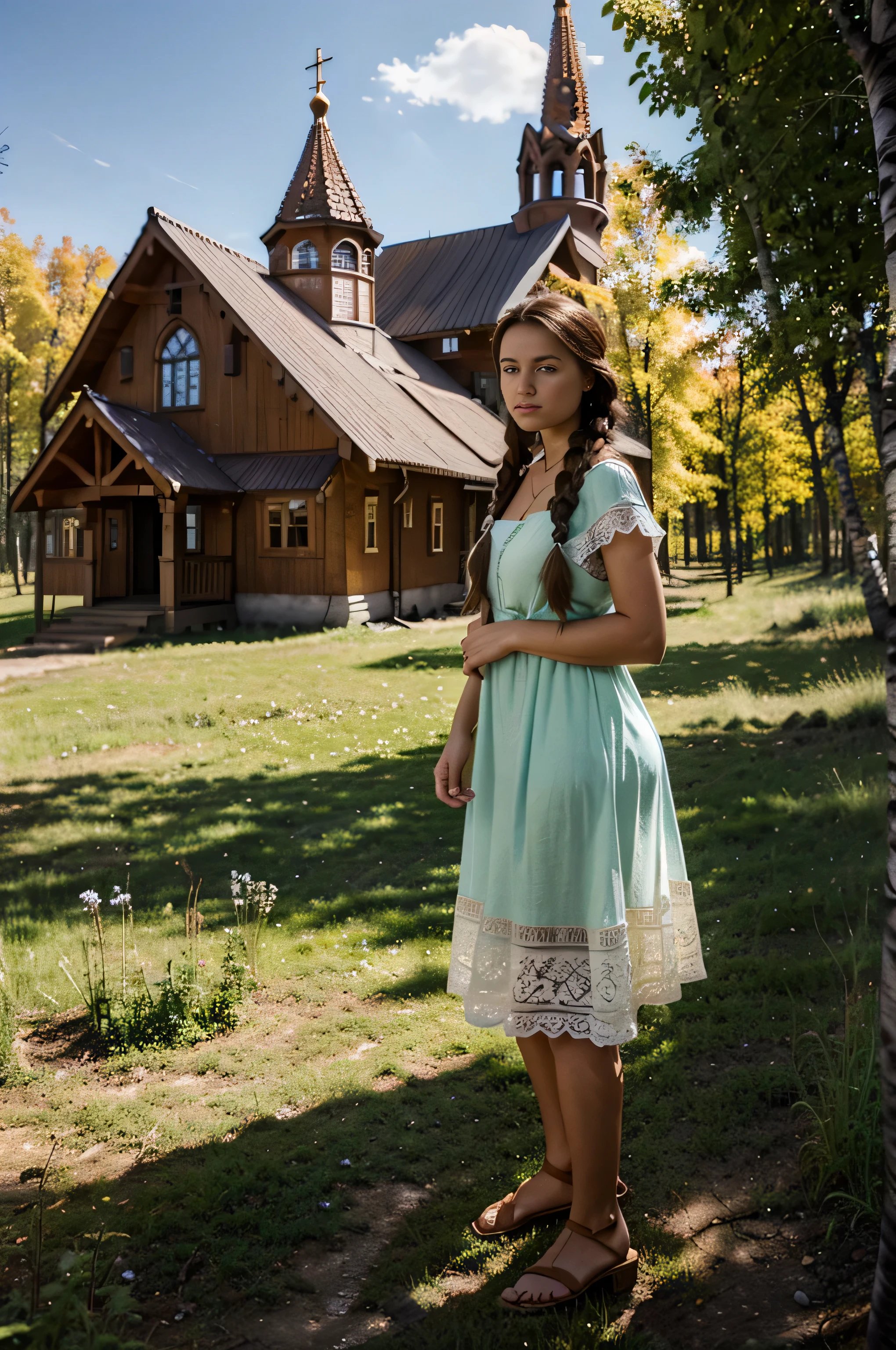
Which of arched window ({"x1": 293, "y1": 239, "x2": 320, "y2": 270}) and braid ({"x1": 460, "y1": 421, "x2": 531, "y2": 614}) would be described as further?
arched window ({"x1": 293, "y1": 239, "x2": 320, "y2": 270})

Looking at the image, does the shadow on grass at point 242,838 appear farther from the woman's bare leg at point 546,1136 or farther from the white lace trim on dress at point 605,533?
the white lace trim on dress at point 605,533

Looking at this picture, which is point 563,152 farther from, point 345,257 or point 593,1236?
point 593,1236

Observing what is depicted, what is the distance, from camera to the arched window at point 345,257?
975 inches

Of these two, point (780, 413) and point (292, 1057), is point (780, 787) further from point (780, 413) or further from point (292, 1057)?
point (780, 413)

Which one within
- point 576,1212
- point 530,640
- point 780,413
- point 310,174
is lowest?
point 576,1212

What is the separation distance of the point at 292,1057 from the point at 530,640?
2493 mm

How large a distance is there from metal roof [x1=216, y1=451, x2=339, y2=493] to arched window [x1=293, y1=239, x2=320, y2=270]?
7.02 m

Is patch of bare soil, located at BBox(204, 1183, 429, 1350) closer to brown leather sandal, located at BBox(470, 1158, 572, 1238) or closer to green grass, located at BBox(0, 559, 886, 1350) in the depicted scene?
green grass, located at BBox(0, 559, 886, 1350)

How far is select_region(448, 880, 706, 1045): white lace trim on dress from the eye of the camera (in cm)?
236

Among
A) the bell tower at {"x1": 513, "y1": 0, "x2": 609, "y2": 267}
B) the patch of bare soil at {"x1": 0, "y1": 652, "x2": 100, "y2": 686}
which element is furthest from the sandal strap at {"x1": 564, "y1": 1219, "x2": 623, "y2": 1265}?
the bell tower at {"x1": 513, "y1": 0, "x2": 609, "y2": 267}

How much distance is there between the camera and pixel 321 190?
24.6 meters

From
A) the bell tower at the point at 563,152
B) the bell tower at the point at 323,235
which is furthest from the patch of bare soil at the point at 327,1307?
the bell tower at the point at 563,152

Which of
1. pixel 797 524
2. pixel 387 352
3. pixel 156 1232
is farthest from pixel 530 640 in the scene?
pixel 797 524

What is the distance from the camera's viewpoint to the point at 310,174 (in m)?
24.7
